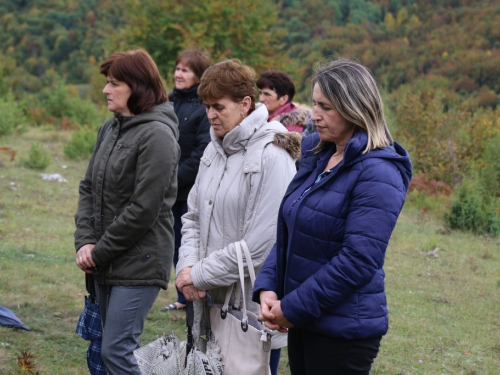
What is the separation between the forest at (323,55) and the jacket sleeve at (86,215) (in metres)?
1.01

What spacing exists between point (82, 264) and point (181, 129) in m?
1.97

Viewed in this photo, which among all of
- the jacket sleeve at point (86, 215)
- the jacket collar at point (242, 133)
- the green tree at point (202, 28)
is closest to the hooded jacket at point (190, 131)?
the jacket sleeve at point (86, 215)

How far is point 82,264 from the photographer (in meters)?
3.09

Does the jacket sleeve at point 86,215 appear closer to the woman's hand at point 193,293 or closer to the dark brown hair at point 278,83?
the woman's hand at point 193,293

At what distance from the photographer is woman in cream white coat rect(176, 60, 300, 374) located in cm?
293

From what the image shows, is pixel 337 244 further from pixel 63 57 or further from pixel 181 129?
pixel 63 57

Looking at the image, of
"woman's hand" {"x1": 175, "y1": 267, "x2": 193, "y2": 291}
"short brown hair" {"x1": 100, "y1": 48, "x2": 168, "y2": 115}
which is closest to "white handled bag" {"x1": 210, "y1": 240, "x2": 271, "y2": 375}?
"woman's hand" {"x1": 175, "y1": 267, "x2": 193, "y2": 291}

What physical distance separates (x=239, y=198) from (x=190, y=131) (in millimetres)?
1977

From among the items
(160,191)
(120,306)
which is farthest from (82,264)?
(160,191)

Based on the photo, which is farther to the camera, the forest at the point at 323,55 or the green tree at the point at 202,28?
the green tree at the point at 202,28

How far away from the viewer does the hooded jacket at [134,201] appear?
9.78 ft

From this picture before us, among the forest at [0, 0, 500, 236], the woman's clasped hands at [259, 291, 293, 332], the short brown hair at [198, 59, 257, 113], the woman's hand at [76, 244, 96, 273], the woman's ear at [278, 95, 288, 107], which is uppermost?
the short brown hair at [198, 59, 257, 113]

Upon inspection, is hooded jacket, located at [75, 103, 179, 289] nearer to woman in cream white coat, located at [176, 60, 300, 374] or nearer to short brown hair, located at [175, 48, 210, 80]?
woman in cream white coat, located at [176, 60, 300, 374]

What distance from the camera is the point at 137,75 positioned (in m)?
3.11
